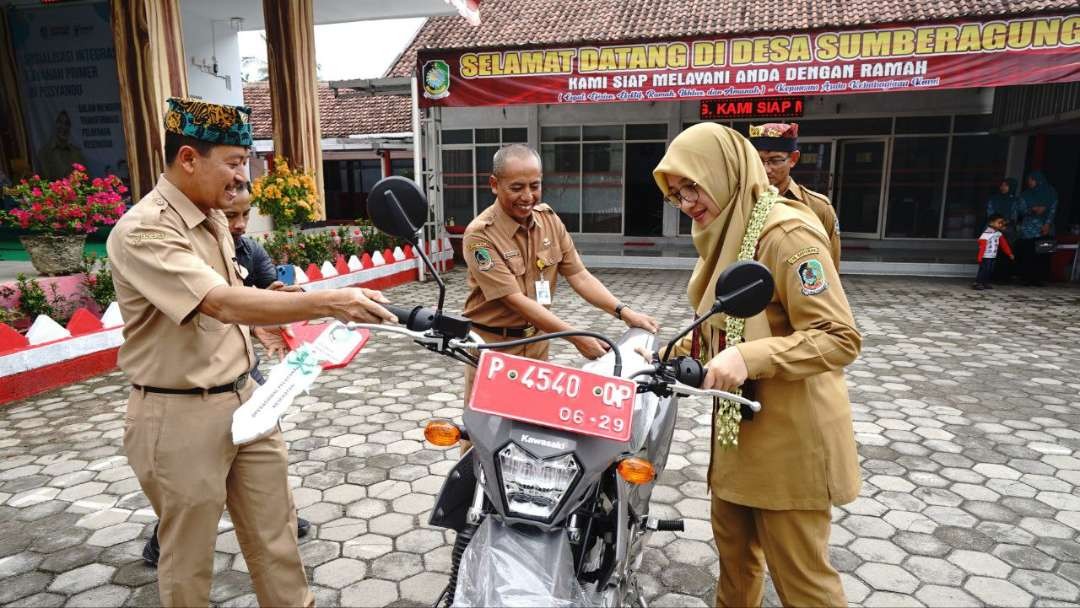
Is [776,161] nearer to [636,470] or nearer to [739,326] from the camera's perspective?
[739,326]

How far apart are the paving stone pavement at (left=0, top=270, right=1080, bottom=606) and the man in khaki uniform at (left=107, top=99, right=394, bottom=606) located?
90 cm

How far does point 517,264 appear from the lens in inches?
113

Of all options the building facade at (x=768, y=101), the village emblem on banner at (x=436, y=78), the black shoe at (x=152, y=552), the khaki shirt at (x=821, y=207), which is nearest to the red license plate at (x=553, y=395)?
the black shoe at (x=152, y=552)

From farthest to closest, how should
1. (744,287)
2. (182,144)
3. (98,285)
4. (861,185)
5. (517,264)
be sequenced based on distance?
(861,185)
(98,285)
(517,264)
(182,144)
(744,287)

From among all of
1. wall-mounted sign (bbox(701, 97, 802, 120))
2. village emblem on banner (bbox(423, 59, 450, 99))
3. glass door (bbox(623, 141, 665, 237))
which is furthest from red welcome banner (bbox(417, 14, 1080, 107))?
glass door (bbox(623, 141, 665, 237))

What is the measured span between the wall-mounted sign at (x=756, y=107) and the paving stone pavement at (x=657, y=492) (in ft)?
28.0

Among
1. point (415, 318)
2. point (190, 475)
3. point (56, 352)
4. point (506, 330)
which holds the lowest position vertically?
point (56, 352)

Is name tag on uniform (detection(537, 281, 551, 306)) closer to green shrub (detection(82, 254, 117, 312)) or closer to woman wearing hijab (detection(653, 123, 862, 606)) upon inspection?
woman wearing hijab (detection(653, 123, 862, 606))

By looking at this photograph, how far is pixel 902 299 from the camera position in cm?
923

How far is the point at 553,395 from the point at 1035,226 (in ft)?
38.6

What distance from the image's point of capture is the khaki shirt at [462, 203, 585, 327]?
2.74 metres

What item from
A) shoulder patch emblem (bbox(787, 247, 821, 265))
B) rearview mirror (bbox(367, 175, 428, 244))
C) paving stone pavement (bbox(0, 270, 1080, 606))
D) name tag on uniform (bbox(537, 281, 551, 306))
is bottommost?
paving stone pavement (bbox(0, 270, 1080, 606))

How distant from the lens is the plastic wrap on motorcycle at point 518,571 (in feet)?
4.92

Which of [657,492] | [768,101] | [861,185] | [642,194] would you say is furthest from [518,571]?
[861,185]
